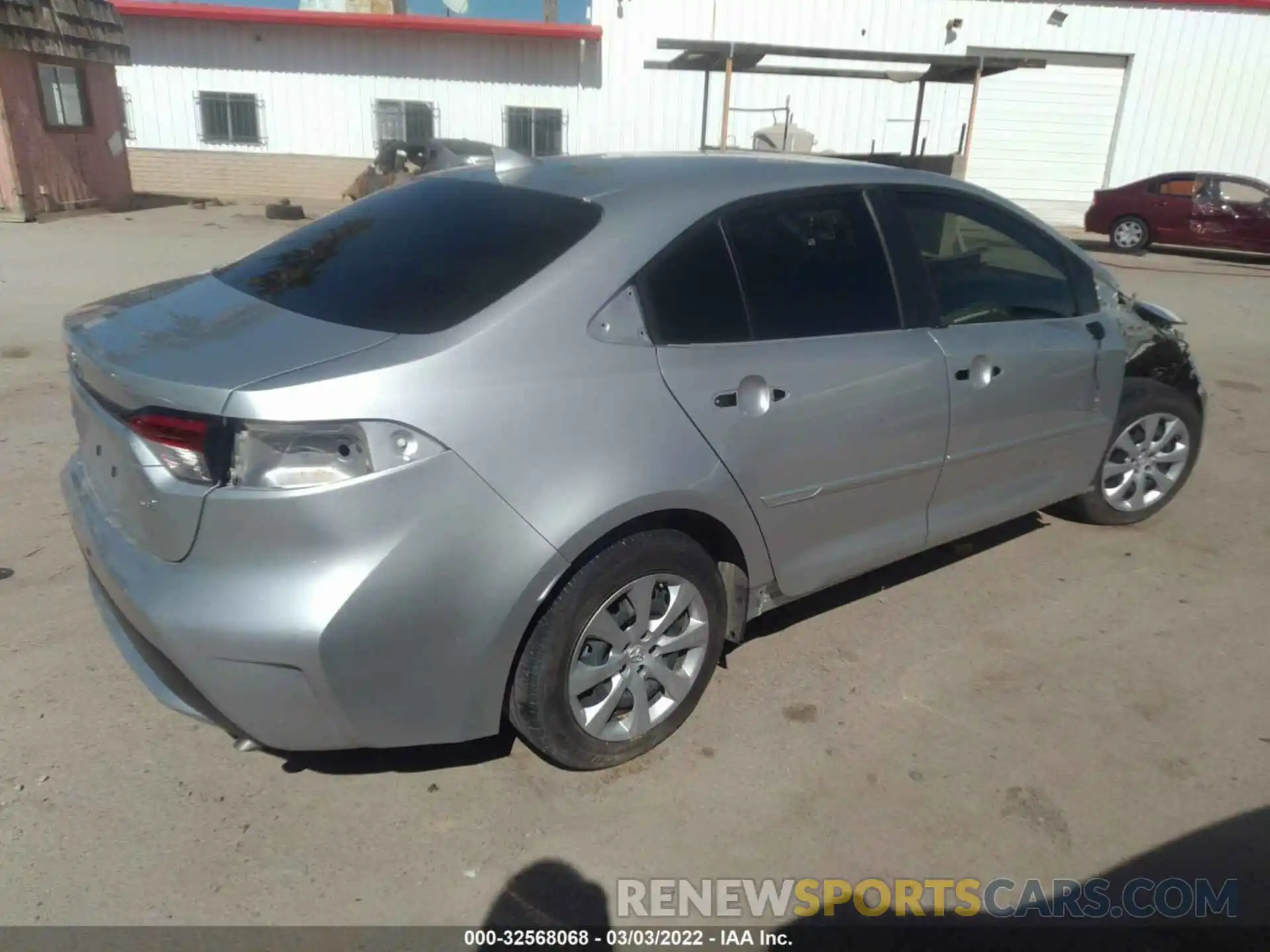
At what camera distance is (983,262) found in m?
3.80

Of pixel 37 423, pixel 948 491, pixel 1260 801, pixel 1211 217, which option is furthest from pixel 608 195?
pixel 1211 217

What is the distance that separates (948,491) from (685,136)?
19.9 meters

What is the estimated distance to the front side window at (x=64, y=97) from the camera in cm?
1700

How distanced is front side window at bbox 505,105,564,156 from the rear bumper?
2116cm

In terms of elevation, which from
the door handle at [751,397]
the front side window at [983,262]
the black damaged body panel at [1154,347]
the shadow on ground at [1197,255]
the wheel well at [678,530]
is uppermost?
the front side window at [983,262]

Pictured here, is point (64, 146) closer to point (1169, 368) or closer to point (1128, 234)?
point (1169, 368)

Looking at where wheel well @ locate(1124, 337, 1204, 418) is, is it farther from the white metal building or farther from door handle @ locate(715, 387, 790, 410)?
the white metal building

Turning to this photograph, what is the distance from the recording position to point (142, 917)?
7.45ft

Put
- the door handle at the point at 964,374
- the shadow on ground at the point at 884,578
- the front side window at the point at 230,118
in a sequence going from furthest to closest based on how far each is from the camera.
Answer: the front side window at the point at 230,118, the shadow on ground at the point at 884,578, the door handle at the point at 964,374

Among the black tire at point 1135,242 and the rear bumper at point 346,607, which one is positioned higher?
the rear bumper at point 346,607

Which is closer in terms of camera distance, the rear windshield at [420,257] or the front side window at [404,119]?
the rear windshield at [420,257]

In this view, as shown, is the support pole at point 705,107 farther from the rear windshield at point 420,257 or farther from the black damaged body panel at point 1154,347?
the rear windshield at point 420,257

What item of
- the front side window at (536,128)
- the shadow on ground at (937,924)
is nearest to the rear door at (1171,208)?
the front side window at (536,128)

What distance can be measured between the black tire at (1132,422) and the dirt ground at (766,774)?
1.41 feet
